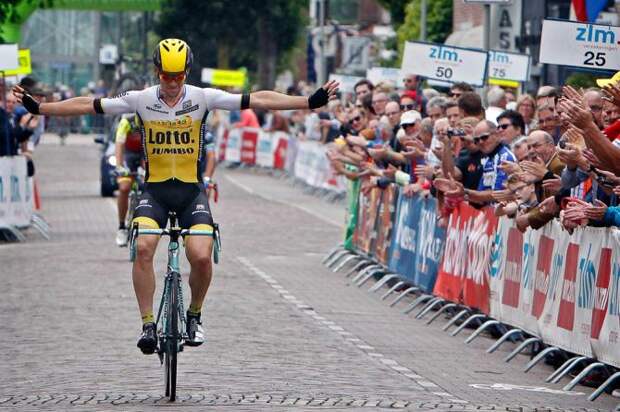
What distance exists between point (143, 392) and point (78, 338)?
306 centimetres

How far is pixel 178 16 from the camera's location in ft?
225

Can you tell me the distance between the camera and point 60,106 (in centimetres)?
1174

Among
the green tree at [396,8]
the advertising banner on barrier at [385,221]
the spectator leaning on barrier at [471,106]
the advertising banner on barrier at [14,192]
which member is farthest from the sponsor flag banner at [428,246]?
Result: the green tree at [396,8]

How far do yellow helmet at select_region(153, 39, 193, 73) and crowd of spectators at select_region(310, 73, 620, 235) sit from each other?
234cm

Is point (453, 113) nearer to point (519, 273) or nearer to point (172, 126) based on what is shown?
point (519, 273)

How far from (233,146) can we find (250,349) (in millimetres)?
→ 34839

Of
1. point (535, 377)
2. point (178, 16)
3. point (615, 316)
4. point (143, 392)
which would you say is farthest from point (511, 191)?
point (178, 16)

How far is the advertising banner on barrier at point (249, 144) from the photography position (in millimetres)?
46781

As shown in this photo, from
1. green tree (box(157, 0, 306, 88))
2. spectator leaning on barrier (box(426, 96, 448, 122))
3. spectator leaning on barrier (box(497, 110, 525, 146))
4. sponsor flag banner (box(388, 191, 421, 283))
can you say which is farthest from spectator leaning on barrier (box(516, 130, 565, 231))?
green tree (box(157, 0, 306, 88))

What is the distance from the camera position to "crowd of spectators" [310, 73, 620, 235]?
39.5ft

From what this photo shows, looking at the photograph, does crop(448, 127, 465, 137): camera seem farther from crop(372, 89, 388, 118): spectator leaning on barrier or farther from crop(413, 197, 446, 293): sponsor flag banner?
crop(372, 89, 388, 118): spectator leaning on barrier

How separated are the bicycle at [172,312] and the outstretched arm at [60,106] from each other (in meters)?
0.83

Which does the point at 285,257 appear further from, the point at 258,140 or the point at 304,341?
the point at 258,140

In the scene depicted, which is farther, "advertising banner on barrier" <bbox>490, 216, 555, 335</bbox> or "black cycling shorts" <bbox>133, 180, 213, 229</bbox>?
"advertising banner on barrier" <bbox>490, 216, 555, 335</bbox>
